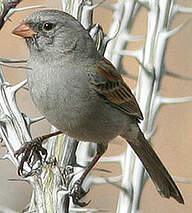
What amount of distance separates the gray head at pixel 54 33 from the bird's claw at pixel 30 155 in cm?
36

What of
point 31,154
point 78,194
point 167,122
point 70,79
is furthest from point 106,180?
point 167,122

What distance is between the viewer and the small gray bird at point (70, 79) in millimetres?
2846

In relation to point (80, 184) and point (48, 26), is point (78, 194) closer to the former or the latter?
point (80, 184)

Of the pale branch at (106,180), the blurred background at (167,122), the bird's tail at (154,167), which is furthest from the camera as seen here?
the blurred background at (167,122)

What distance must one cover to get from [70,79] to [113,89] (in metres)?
0.32

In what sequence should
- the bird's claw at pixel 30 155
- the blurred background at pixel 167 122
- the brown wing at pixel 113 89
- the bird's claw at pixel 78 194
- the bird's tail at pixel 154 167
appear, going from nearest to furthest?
1. the bird's claw at pixel 30 155
2. the bird's claw at pixel 78 194
3. the brown wing at pixel 113 89
4. the bird's tail at pixel 154 167
5. the blurred background at pixel 167 122

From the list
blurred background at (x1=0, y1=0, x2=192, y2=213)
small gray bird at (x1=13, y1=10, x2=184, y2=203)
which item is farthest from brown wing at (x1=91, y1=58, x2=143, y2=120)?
blurred background at (x1=0, y1=0, x2=192, y2=213)

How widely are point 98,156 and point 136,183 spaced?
0.39 meters

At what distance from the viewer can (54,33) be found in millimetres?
2885

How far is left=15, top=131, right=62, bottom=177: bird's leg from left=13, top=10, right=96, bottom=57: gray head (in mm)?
330

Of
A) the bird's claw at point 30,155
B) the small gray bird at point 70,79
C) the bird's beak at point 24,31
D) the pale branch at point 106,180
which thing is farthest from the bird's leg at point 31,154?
the bird's beak at point 24,31

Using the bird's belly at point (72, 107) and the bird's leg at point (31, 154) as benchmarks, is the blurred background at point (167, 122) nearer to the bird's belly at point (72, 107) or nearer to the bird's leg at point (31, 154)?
the bird's belly at point (72, 107)

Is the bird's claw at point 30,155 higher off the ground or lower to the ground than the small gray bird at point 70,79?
lower

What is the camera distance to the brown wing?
3062 mm
